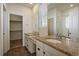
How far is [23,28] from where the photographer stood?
3.22 meters

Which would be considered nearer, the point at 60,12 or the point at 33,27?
the point at 60,12

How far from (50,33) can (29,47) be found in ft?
4.04

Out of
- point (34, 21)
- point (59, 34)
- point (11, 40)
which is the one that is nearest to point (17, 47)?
point (11, 40)

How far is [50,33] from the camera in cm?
219

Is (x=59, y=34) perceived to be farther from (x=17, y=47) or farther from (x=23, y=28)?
(x=23, y=28)

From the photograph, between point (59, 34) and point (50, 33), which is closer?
Result: point (59, 34)

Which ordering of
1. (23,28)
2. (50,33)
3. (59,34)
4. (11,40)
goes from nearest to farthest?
1. (59,34)
2. (50,33)
3. (11,40)
4. (23,28)

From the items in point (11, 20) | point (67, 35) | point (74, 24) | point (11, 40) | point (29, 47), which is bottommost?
point (29, 47)

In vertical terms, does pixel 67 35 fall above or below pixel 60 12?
below

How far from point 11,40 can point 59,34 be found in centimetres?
138

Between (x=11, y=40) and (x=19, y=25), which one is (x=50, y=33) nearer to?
(x=11, y=40)

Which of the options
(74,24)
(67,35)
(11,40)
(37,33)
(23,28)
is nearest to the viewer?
(74,24)

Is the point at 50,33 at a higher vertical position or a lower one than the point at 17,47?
higher

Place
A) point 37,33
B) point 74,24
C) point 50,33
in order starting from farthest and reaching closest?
point 37,33 → point 50,33 → point 74,24
